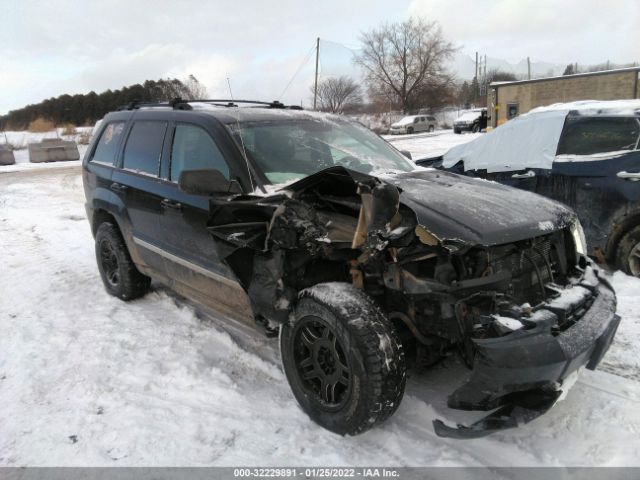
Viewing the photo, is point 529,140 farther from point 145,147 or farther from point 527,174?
point 145,147

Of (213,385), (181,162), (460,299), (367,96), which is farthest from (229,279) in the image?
(367,96)

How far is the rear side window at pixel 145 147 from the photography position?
4117 millimetres

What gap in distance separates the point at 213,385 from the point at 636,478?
245 centimetres

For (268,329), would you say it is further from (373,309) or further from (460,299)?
(460,299)

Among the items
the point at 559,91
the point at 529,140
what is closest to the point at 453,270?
the point at 529,140

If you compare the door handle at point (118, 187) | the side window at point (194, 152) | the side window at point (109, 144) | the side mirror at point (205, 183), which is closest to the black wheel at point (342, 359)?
the side mirror at point (205, 183)

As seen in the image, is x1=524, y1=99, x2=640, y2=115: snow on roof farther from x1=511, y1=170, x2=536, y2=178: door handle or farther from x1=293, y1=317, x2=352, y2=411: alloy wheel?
x1=293, y1=317, x2=352, y2=411: alloy wheel

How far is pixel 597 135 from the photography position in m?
5.18

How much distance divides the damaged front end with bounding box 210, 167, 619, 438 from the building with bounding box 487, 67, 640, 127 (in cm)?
2499

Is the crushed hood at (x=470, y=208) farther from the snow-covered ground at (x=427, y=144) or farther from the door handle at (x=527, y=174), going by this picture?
the snow-covered ground at (x=427, y=144)

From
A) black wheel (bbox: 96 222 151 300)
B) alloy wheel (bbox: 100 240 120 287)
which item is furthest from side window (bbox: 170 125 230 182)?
alloy wheel (bbox: 100 240 120 287)

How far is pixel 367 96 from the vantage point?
6006cm

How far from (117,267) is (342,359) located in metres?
3.11

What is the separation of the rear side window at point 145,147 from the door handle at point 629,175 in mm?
4324
